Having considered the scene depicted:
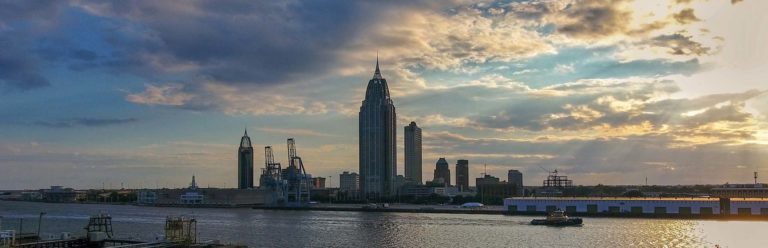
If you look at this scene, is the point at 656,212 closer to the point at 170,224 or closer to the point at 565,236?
the point at 565,236

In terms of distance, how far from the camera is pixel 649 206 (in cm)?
17150

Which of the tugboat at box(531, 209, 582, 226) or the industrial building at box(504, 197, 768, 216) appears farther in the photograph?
the industrial building at box(504, 197, 768, 216)

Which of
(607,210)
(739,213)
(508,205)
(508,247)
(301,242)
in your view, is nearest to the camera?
(508,247)

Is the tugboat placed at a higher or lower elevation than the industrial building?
lower

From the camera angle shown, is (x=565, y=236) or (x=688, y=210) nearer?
(x=565, y=236)

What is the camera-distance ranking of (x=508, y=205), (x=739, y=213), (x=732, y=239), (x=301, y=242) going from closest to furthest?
(x=301, y=242) → (x=732, y=239) → (x=739, y=213) → (x=508, y=205)

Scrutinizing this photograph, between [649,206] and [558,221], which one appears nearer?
[558,221]

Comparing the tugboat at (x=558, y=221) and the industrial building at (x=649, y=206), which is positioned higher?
the industrial building at (x=649, y=206)

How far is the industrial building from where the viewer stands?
163 metres

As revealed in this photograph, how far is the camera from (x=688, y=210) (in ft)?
546

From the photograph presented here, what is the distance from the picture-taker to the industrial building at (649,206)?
163 metres

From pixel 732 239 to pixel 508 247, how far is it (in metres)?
37.0

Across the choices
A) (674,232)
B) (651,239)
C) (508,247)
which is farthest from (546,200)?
(508,247)

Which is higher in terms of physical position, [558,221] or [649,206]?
[649,206]
